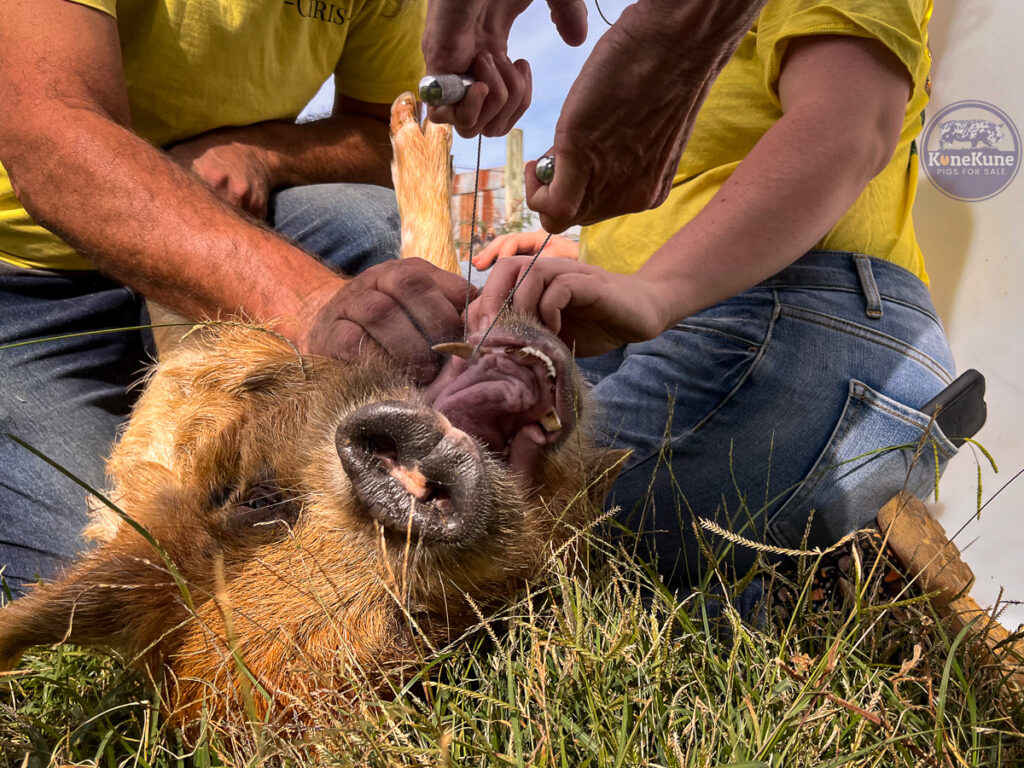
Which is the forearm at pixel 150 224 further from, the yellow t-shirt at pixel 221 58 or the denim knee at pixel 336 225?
Answer: the denim knee at pixel 336 225

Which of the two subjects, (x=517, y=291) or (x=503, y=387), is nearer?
(x=503, y=387)

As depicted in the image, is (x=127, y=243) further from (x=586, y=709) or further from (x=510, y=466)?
(x=586, y=709)

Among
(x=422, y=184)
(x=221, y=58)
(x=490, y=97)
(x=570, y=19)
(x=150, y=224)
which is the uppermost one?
(x=570, y=19)

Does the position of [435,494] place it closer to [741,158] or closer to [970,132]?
[741,158]

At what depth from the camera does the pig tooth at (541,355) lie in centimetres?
161

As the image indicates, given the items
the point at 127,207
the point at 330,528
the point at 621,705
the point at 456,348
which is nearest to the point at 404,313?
the point at 456,348

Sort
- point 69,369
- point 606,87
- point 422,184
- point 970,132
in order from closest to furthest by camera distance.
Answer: point 606,87 < point 69,369 < point 422,184 < point 970,132

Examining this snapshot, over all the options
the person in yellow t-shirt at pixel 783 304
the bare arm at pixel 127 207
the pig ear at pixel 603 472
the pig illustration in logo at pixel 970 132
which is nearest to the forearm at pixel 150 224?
the bare arm at pixel 127 207

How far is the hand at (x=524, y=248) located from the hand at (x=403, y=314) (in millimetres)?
1134

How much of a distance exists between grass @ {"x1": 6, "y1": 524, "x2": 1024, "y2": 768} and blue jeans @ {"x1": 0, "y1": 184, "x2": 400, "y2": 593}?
2.94 ft

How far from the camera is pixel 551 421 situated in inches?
68.9

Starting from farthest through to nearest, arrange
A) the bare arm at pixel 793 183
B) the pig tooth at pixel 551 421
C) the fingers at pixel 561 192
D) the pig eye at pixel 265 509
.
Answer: the bare arm at pixel 793 183 → the pig eye at pixel 265 509 → the pig tooth at pixel 551 421 → the fingers at pixel 561 192

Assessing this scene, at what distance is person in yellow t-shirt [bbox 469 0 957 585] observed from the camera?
213 cm

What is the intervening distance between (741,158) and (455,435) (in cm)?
170
